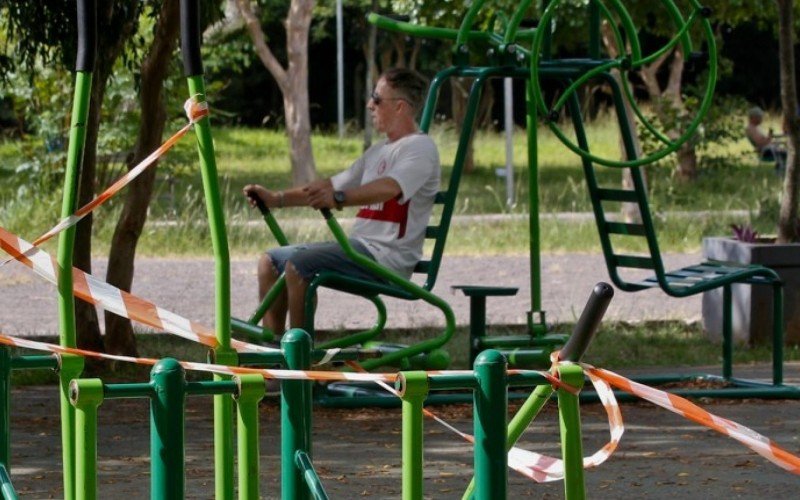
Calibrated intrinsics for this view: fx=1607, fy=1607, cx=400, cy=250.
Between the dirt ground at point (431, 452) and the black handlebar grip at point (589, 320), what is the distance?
1894mm

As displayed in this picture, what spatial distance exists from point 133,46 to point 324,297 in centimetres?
429

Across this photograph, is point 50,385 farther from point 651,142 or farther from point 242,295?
point 651,142

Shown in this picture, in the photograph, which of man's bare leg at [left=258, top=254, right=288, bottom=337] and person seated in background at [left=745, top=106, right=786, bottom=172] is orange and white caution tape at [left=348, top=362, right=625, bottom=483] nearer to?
man's bare leg at [left=258, top=254, right=288, bottom=337]

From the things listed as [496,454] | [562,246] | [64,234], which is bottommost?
[562,246]

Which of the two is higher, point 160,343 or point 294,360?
point 294,360

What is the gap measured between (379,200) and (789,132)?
3017 mm

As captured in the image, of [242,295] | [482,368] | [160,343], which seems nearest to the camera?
[482,368]

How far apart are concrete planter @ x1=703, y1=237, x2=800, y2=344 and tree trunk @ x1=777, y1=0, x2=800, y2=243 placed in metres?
0.16

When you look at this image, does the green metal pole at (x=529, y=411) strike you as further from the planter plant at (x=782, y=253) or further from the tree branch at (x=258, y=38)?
the tree branch at (x=258, y=38)

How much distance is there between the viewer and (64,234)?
11.9ft

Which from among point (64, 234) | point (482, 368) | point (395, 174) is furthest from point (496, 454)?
point (395, 174)

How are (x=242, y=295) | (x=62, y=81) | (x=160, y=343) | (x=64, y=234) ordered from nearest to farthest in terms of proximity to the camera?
(x=64, y=234) < (x=160, y=343) < (x=242, y=295) < (x=62, y=81)

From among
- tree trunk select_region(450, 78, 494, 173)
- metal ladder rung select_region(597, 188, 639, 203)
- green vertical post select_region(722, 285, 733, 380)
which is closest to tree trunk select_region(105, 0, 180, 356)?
metal ladder rung select_region(597, 188, 639, 203)

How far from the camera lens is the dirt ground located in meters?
5.30
